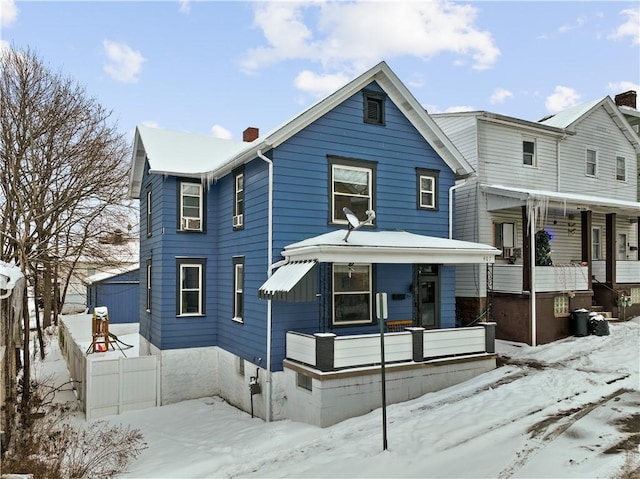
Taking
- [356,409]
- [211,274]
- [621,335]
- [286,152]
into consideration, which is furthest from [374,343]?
[621,335]

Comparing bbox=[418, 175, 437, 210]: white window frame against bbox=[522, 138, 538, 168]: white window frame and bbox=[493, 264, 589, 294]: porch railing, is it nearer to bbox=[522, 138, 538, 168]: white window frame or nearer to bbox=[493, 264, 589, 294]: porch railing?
bbox=[493, 264, 589, 294]: porch railing

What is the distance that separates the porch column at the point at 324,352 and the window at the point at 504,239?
10.4 metres

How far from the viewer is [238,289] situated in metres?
13.8

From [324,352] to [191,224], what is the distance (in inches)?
276

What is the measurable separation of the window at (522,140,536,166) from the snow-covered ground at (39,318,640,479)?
8.67 m

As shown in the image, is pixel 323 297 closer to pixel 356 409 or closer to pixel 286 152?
pixel 356 409

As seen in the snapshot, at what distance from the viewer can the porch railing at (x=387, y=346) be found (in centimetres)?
1031

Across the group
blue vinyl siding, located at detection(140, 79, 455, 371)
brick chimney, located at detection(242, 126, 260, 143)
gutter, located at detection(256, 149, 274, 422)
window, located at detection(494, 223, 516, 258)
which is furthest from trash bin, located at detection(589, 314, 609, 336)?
brick chimney, located at detection(242, 126, 260, 143)

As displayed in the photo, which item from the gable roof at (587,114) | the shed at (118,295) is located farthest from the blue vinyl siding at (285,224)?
the shed at (118,295)

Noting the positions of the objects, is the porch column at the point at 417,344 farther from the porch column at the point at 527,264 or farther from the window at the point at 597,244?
the window at the point at 597,244

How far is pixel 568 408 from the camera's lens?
30.8 ft

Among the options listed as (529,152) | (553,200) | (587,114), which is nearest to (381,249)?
(553,200)

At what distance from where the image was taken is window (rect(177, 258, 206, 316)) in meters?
14.8

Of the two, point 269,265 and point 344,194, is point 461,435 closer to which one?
point 269,265
